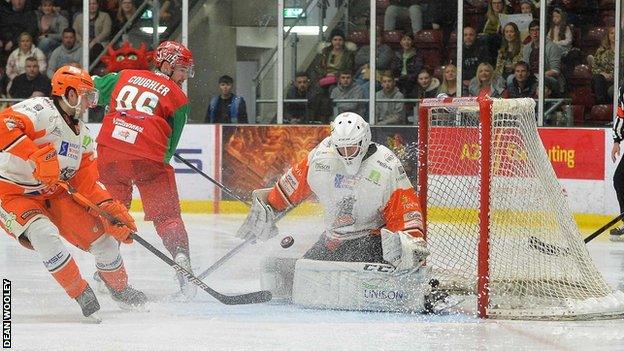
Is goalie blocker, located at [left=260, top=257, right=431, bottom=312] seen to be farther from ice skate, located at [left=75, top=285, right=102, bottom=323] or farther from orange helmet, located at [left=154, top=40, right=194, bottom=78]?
orange helmet, located at [left=154, top=40, right=194, bottom=78]

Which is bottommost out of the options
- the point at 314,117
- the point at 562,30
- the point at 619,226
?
the point at 619,226

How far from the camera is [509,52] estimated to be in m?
9.53

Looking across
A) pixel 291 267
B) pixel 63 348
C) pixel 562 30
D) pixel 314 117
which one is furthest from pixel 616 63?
pixel 63 348

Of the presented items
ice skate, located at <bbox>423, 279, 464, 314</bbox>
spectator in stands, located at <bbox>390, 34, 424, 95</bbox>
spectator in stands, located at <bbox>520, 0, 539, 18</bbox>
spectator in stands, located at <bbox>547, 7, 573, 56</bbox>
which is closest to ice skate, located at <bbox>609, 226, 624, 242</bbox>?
spectator in stands, located at <bbox>547, 7, 573, 56</bbox>

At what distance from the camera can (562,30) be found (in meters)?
9.38

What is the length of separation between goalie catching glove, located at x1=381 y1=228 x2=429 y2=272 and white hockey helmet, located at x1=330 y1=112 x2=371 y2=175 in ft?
1.05

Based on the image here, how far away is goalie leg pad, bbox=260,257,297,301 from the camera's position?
5.54 meters

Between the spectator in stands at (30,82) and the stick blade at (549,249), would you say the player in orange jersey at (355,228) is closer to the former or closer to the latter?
the stick blade at (549,249)

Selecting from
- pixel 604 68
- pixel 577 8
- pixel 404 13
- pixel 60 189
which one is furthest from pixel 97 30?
pixel 60 189

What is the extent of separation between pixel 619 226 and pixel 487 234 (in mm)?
3512

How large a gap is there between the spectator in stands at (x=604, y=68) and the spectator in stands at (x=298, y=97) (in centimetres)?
214

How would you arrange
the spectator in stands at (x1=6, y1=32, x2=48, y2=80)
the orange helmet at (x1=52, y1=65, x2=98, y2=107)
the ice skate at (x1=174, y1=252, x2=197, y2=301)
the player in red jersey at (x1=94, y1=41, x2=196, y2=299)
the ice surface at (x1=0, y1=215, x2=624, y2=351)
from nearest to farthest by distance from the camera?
1. the ice surface at (x1=0, y1=215, x2=624, y2=351)
2. the orange helmet at (x1=52, y1=65, x2=98, y2=107)
3. the ice skate at (x1=174, y1=252, x2=197, y2=301)
4. the player in red jersey at (x1=94, y1=41, x2=196, y2=299)
5. the spectator in stands at (x1=6, y1=32, x2=48, y2=80)

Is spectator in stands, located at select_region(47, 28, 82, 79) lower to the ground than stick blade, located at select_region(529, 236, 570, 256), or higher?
higher

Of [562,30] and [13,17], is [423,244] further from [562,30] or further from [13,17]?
[13,17]
